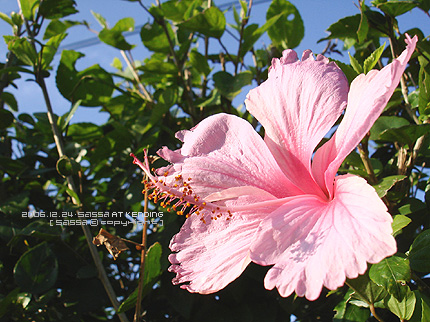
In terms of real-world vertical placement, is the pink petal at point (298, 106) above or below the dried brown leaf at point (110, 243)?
above

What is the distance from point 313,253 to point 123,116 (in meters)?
1.25

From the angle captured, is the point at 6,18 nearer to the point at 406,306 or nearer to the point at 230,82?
the point at 230,82

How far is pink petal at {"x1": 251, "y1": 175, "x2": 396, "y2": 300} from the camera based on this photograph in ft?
1.85

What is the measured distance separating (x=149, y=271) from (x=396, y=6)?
3.07 ft

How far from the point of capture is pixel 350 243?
0.58 m

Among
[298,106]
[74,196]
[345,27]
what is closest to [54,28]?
[74,196]

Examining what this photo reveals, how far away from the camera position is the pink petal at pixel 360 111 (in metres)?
0.61

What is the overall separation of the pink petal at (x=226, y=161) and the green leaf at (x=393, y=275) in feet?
0.62

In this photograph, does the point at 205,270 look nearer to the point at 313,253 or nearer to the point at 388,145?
the point at 313,253

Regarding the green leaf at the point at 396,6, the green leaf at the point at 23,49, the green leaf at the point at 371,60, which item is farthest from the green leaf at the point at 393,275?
the green leaf at the point at 23,49

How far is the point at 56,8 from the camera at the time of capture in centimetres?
182

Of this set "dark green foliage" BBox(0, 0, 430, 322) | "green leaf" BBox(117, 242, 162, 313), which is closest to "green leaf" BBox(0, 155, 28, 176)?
"dark green foliage" BBox(0, 0, 430, 322)

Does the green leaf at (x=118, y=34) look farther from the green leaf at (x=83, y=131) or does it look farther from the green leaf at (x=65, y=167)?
the green leaf at (x=65, y=167)

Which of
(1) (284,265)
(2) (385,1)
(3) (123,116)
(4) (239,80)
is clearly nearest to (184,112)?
(3) (123,116)
